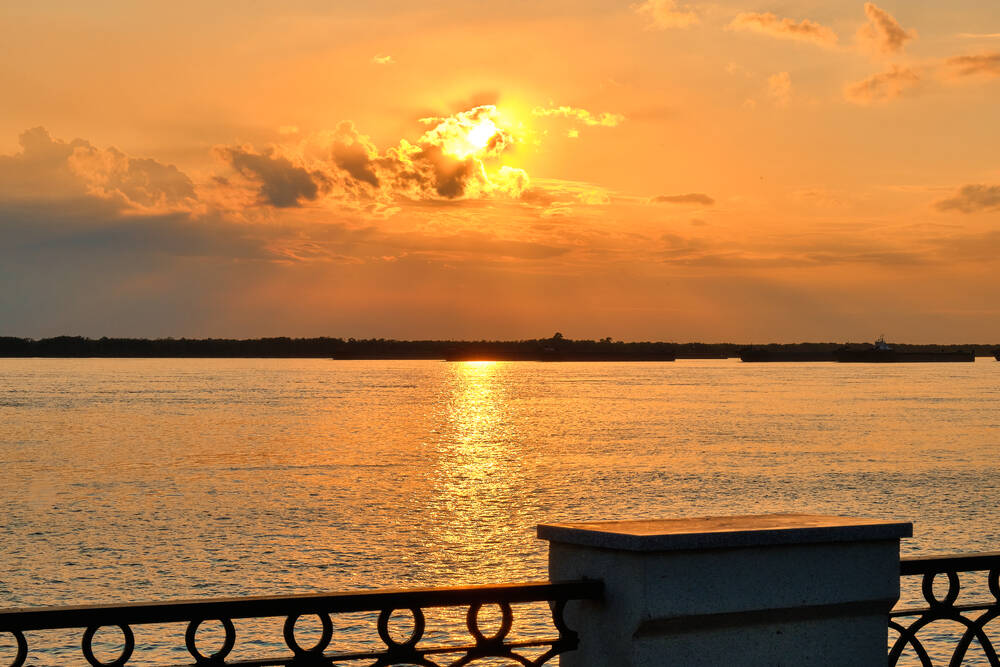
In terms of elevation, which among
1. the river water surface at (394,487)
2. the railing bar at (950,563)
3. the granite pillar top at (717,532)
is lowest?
the river water surface at (394,487)

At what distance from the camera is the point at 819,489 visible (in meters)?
37.8

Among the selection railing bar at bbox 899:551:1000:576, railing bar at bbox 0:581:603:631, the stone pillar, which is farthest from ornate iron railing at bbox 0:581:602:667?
railing bar at bbox 899:551:1000:576

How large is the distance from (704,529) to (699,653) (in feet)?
1.46

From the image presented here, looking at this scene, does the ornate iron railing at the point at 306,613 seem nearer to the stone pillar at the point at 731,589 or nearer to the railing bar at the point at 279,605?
the railing bar at the point at 279,605

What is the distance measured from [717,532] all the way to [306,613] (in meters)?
1.47

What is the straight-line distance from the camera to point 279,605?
3572mm

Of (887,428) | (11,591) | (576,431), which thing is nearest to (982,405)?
(887,428)

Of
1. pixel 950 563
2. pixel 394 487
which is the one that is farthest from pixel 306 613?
pixel 394 487

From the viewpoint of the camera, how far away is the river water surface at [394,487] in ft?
75.0

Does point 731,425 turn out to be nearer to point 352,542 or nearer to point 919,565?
point 352,542

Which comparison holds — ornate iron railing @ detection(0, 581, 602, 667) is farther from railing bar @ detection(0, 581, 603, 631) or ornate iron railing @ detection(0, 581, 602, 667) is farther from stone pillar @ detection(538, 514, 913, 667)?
stone pillar @ detection(538, 514, 913, 667)

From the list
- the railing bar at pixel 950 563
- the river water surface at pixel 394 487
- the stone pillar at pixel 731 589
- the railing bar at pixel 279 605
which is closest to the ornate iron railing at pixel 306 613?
the railing bar at pixel 279 605

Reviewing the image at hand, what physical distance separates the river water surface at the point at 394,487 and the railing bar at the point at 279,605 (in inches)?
520

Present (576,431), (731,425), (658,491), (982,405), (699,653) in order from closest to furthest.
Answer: (699,653) < (658,491) < (576,431) < (731,425) < (982,405)
